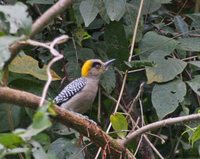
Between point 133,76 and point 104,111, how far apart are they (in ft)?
1.09

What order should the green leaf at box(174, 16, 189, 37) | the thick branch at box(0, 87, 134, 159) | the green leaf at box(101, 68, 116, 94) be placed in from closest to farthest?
1. the thick branch at box(0, 87, 134, 159)
2. the green leaf at box(101, 68, 116, 94)
3. the green leaf at box(174, 16, 189, 37)

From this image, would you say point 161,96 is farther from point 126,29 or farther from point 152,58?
point 126,29

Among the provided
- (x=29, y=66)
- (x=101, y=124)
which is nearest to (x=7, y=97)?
(x=29, y=66)

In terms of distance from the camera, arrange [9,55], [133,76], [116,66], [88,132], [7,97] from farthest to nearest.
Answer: [133,76], [116,66], [88,132], [7,97], [9,55]

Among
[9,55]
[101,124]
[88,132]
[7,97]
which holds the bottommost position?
[101,124]

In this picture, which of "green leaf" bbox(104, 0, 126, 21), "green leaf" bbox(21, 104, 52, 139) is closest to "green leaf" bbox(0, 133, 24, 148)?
"green leaf" bbox(21, 104, 52, 139)

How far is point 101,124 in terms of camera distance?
12.4 feet

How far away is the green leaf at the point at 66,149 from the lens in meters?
3.13

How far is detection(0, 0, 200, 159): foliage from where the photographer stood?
10.6 ft

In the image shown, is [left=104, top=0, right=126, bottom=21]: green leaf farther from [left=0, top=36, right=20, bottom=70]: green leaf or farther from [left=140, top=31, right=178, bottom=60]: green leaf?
[left=0, top=36, right=20, bottom=70]: green leaf

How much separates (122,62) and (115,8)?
0.38m

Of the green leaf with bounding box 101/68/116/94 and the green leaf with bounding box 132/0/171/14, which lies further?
the green leaf with bounding box 132/0/171/14

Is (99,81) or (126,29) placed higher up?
(126,29)

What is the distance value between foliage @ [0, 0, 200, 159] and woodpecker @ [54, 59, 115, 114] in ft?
0.18
